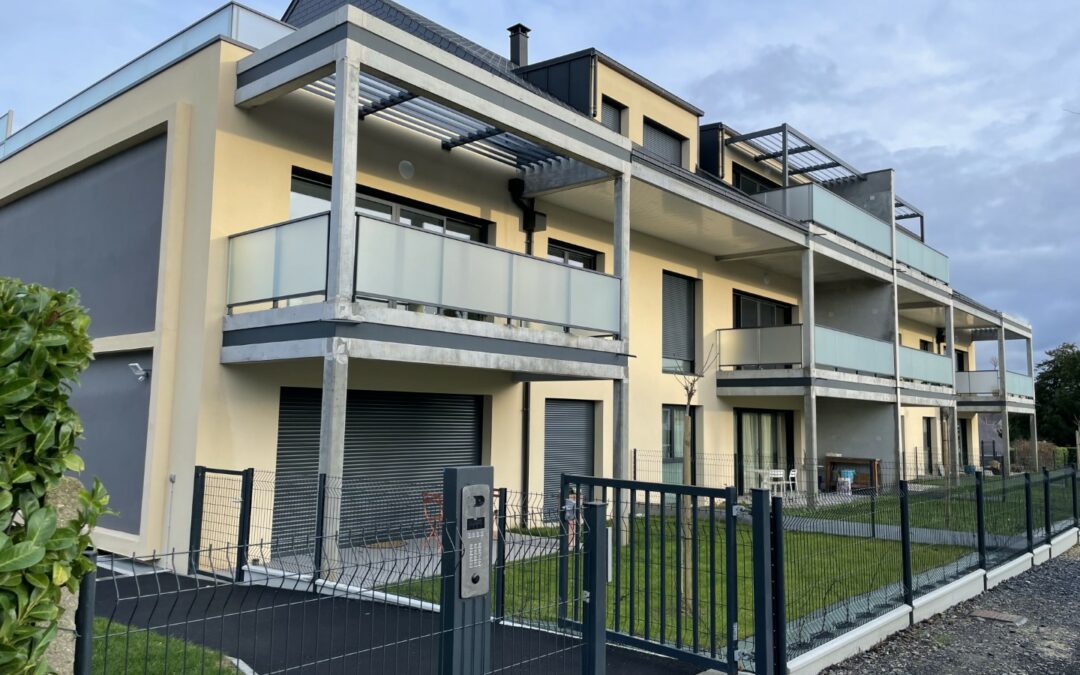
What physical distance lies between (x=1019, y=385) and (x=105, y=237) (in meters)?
31.6

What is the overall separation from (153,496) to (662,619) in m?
7.06

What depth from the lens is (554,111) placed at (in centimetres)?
→ 1143

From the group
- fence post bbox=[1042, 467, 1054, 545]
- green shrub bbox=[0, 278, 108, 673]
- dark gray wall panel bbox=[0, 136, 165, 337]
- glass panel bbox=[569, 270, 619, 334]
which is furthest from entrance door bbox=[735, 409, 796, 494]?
green shrub bbox=[0, 278, 108, 673]

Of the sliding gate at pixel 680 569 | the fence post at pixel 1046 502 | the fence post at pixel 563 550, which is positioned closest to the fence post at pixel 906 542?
the sliding gate at pixel 680 569

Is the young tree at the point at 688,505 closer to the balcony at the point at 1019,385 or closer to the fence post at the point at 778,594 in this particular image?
the fence post at the point at 778,594

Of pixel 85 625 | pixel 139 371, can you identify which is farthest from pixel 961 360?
pixel 85 625

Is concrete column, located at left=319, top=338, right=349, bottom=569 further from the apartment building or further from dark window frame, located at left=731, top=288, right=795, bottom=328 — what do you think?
dark window frame, located at left=731, top=288, right=795, bottom=328

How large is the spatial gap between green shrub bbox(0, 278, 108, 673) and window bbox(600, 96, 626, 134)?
15.0 meters

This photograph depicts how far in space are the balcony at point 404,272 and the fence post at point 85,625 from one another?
6.19m

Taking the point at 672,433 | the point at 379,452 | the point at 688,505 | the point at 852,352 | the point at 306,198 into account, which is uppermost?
the point at 306,198

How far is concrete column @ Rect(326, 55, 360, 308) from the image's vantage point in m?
8.54

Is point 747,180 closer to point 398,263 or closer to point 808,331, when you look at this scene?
point 808,331

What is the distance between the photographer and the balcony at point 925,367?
2162 cm

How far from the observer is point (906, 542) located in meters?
7.78
